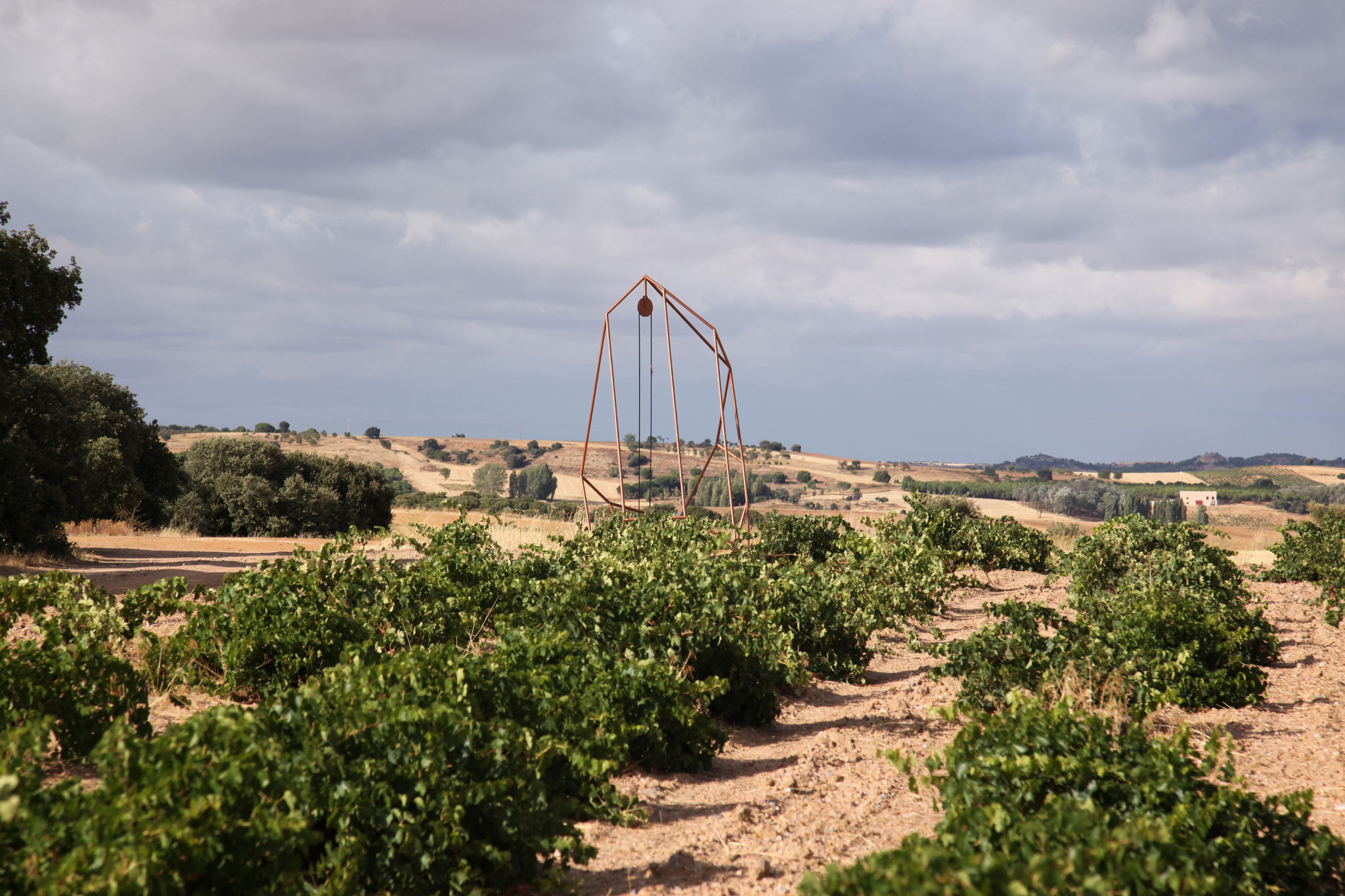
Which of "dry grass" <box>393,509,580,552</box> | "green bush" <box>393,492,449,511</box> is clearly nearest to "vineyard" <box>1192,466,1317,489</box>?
"green bush" <box>393,492,449,511</box>

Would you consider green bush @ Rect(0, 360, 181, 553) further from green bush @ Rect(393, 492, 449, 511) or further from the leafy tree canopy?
green bush @ Rect(393, 492, 449, 511)

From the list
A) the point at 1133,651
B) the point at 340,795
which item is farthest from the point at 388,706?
the point at 1133,651

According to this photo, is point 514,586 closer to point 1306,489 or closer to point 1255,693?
point 1255,693

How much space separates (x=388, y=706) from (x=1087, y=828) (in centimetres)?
230

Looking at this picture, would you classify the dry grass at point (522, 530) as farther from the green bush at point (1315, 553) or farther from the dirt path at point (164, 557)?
the green bush at point (1315, 553)

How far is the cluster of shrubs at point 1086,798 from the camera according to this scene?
2.35 m

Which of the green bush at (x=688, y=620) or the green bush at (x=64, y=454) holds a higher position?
the green bush at (x=64, y=454)

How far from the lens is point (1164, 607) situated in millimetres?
6879

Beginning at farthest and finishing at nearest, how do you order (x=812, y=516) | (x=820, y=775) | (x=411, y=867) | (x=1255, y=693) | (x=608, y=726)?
(x=812, y=516) < (x=1255, y=693) < (x=820, y=775) < (x=608, y=726) < (x=411, y=867)

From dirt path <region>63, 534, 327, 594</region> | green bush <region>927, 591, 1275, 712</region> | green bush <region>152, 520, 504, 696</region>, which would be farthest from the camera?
dirt path <region>63, 534, 327, 594</region>

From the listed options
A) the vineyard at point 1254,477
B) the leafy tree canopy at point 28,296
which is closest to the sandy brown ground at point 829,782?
the leafy tree canopy at point 28,296

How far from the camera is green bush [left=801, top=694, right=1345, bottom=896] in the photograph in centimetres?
231

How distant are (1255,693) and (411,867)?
603 cm

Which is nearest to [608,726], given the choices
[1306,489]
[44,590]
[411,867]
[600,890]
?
[600,890]
